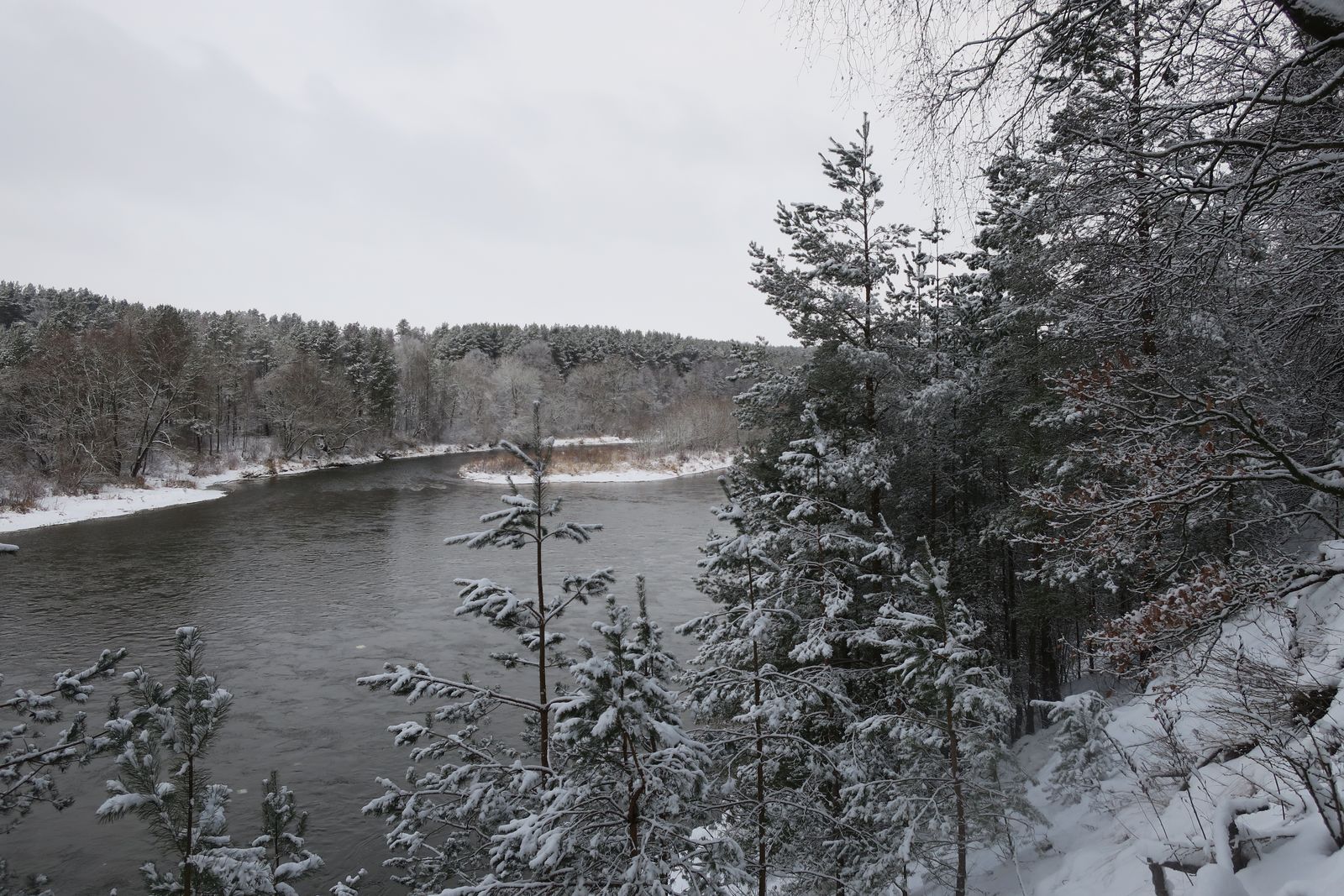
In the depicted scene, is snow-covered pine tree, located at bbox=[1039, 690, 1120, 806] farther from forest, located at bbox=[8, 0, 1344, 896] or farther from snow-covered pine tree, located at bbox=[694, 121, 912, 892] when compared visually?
snow-covered pine tree, located at bbox=[694, 121, 912, 892]

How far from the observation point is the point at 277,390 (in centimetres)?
5519

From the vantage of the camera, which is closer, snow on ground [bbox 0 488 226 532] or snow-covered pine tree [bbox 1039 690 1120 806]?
snow-covered pine tree [bbox 1039 690 1120 806]

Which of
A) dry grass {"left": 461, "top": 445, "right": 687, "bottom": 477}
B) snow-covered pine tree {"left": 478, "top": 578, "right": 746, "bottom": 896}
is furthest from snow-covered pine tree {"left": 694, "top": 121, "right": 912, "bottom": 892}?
dry grass {"left": 461, "top": 445, "right": 687, "bottom": 477}

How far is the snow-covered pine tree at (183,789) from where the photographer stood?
392cm

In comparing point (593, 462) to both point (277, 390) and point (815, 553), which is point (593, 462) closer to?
point (277, 390)

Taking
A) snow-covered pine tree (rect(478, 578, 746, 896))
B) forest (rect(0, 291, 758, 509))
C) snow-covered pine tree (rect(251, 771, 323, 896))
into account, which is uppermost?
forest (rect(0, 291, 758, 509))

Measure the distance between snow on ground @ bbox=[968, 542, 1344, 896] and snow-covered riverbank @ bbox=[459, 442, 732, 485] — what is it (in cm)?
3901

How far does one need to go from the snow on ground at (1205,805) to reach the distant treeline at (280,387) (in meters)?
5.60

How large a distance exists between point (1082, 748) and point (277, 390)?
6141cm

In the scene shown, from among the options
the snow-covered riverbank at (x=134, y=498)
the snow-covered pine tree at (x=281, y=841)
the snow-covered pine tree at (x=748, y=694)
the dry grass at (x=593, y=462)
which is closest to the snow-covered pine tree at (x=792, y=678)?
the snow-covered pine tree at (x=748, y=694)

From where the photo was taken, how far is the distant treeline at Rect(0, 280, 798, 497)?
126 feet

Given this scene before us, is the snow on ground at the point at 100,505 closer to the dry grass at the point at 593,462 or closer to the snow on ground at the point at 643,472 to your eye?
the snow on ground at the point at 643,472

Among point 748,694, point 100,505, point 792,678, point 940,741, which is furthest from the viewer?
point 100,505

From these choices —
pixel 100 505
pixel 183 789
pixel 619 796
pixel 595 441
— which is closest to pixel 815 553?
pixel 619 796
